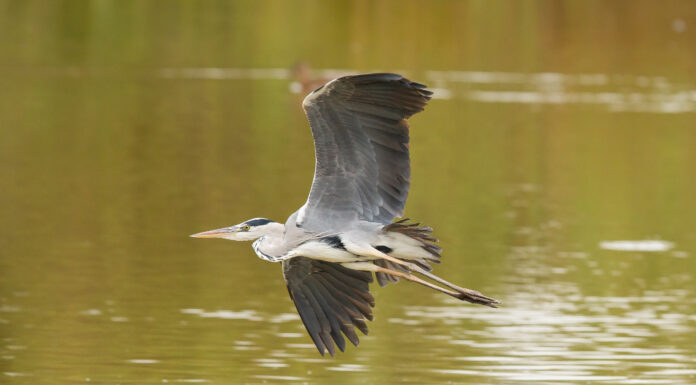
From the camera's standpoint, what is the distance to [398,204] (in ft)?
34.6

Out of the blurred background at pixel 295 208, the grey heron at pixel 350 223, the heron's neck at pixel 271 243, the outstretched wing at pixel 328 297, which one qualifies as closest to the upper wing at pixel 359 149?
the grey heron at pixel 350 223

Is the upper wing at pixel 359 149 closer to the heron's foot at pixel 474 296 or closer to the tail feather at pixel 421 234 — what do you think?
the tail feather at pixel 421 234

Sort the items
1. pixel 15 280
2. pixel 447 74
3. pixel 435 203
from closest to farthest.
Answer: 1. pixel 15 280
2. pixel 435 203
3. pixel 447 74

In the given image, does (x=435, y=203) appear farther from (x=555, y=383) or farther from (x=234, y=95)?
(x=234, y=95)

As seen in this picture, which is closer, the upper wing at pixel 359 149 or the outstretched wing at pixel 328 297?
the upper wing at pixel 359 149

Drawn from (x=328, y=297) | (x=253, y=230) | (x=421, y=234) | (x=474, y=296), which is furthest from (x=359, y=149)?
(x=474, y=296)

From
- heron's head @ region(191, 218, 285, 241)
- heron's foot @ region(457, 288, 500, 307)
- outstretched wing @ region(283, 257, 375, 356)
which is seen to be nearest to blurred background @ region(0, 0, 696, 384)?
outstretched wing @ region(283, 257, 375, 356)

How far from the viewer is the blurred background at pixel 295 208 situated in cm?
1338

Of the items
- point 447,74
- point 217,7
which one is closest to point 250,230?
point 447,74

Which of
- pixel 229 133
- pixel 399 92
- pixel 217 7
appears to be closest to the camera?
pixel 399 92

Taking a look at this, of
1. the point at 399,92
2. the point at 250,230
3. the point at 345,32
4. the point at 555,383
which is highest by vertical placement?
the point at 345,32

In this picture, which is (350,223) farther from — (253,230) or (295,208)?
(295,208)

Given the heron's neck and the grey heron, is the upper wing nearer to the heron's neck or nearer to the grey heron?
the grey heron

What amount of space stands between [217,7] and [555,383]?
192 ft
